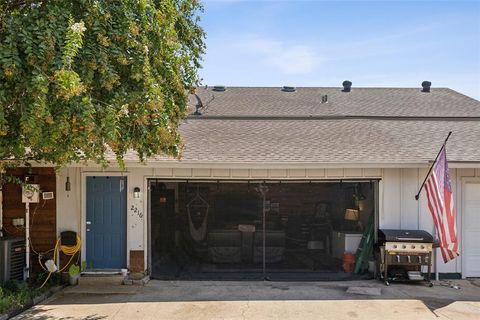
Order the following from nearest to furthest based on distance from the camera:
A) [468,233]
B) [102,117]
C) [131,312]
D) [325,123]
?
[102,117] → [131,312] → [468,233] → [325,123]

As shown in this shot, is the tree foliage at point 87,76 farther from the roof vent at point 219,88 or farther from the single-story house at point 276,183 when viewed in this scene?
the roof vent at point 219,88

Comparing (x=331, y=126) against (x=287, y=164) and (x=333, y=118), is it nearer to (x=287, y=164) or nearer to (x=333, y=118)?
(x=333, y=118)

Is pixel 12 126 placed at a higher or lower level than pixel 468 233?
higher

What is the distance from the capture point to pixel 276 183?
39.1 ft

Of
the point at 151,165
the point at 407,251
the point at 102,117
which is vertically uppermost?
the point at 102,117

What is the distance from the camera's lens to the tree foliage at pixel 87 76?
18.1 ft

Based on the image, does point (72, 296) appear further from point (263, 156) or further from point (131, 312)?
point (263, 156)

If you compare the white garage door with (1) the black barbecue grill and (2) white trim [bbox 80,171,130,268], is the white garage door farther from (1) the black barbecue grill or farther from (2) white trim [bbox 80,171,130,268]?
(2) white trim [bbox 80,171,130,268]

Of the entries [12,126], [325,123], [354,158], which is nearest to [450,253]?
[354,158]

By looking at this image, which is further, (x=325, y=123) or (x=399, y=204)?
(x=325, y=123)

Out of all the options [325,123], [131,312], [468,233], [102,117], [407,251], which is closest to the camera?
[102,117]

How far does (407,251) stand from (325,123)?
4303 millimetres

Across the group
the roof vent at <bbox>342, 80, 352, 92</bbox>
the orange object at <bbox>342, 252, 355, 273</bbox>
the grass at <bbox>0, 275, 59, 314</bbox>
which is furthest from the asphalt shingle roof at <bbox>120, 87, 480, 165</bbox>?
the grass at <bbox>0, 275, 59, 314</bbox>

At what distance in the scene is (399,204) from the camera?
1045cm
